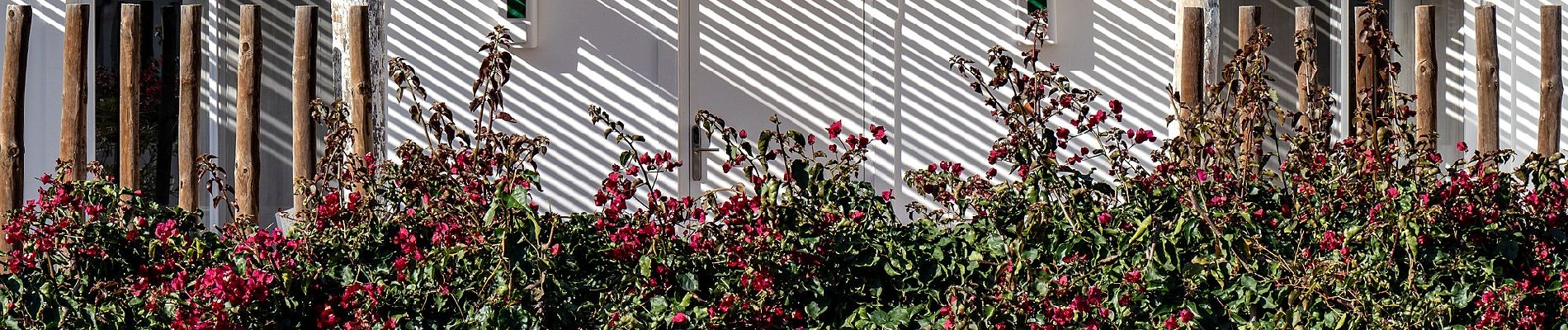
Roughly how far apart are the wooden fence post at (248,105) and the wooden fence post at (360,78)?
0.27m

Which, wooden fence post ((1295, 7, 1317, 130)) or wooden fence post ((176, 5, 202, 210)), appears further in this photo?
wooden fence post ((176, 5, 202, 210))

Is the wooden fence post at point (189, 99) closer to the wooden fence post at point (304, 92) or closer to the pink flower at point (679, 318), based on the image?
the wooden fence post at point (304, 92)

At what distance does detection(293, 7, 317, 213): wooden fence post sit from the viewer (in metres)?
3.97

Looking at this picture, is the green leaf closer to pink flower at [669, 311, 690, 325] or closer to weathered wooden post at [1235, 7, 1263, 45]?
pink flower at [669, 311, 690, 325]

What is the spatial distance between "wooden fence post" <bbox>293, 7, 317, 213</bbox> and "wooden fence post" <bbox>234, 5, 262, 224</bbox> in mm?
108

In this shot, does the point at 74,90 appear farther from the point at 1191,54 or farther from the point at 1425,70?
the point at 1425,70

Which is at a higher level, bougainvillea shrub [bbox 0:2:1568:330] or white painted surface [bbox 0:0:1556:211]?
white painted surface [bbox 0:0:1556:211]

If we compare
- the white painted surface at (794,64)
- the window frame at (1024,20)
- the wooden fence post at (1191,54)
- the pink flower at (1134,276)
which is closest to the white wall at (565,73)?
the white painted surface at (794,64)

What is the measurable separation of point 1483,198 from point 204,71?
15.6ft

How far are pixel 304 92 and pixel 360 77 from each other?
153mm

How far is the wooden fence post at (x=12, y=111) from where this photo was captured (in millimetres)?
3857

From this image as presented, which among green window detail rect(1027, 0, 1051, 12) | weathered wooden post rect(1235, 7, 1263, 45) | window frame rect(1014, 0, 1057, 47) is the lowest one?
weathered wooden post rect(1235, 7, 1263, 45)

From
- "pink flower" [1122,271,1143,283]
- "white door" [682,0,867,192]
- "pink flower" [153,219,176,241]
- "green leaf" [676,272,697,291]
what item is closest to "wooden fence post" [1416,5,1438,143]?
"pink flower" [1122,271,1143,283]

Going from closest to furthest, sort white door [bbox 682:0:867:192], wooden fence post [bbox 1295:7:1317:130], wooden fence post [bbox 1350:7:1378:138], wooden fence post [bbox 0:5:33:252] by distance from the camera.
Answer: wooden fence post [bbox 1350:7:1378:138]
wooden fence post [bbox 1295:7:1317:130]
wooden fence post [bbox 0:5:33:252]
white door [bbox 682:0:867:192]
